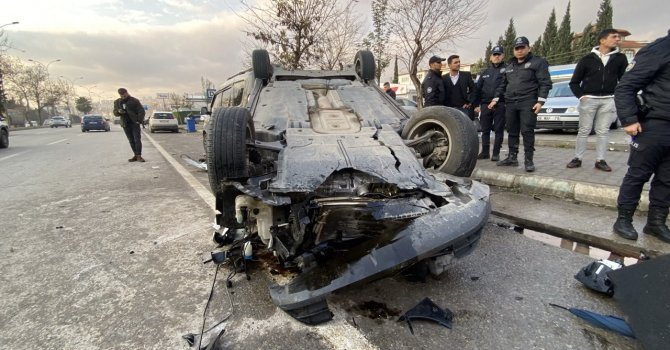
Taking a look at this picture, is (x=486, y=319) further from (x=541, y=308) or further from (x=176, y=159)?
(x=176, y=159)

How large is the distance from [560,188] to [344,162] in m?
3.46

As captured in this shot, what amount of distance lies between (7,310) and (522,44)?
241 inches

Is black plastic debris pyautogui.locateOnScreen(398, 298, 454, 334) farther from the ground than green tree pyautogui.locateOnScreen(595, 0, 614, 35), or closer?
closer

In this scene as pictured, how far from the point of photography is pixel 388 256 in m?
1.78

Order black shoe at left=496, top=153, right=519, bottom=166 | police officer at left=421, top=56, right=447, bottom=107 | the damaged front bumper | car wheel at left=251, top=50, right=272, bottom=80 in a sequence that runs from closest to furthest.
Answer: the damaged front bumper → car wheel at left=251, top=50, right=272, bottom=80 → black shoe at left=496, top=153, right=519, bottom=166 → police officer at left=421, top=56, right=447, bottom=107

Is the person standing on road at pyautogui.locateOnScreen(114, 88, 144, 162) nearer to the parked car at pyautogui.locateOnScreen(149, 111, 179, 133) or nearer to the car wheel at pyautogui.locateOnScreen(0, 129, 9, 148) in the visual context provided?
the car wheel at pyautogui.locateOnScreen(0, 129, 9, 148)

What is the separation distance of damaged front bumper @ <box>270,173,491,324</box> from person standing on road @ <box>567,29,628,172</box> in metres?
4.02

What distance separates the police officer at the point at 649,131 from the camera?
281 cm

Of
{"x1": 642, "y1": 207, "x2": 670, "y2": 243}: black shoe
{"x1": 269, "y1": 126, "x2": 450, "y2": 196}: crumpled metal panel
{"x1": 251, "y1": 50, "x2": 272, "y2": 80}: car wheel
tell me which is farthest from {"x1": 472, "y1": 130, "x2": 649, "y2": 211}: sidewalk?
{"x1": 251, "y1": 50, "x2": 272, "y2": 80}: car wheel

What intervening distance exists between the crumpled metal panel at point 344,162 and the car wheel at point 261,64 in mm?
1663

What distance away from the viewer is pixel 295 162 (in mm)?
2471

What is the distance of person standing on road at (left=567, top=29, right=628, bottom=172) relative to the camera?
4.59m

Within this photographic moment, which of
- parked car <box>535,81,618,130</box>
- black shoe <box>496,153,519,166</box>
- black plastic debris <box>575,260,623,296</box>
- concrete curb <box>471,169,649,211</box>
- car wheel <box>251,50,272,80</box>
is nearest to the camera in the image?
black plastic debris <box>575,260,623,296</box>

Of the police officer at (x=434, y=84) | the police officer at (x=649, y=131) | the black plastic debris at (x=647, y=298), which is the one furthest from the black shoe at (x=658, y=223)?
the police officer at (x=434, y=84)
